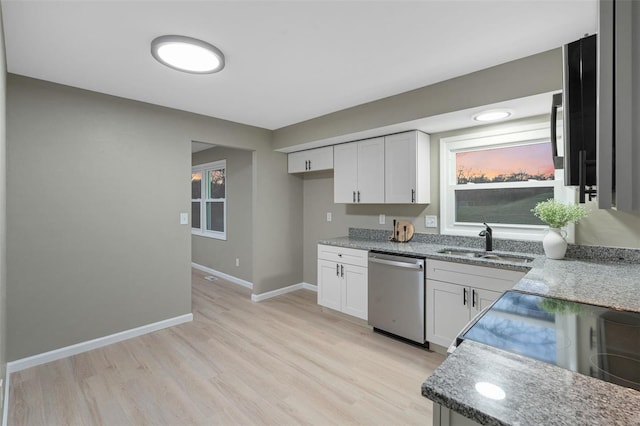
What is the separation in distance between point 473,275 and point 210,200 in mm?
4921

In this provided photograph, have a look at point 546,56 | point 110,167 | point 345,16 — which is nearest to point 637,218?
point 546,56

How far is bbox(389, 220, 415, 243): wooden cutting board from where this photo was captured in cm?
349

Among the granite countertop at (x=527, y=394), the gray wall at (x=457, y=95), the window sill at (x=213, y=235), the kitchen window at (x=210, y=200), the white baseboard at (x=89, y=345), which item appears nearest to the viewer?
the granite countertop at (x=527, y=394)

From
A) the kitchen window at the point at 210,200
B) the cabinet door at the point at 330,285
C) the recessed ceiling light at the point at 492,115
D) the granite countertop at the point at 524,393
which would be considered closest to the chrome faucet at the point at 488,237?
the recessed ceiling light at the point at 492,115

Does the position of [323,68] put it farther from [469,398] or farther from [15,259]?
[15,259]

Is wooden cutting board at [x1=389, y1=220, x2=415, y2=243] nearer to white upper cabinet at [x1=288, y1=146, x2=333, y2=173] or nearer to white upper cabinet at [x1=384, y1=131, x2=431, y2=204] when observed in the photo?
white upper cabinet at [x1=384, y1=131, x2=431, y2=204]

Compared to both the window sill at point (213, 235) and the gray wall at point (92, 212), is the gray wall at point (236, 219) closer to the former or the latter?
the window sill at point (213, 235)

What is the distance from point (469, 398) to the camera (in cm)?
66

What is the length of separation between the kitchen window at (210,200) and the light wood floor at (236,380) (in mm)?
2557

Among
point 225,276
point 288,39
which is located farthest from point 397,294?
point 225,276

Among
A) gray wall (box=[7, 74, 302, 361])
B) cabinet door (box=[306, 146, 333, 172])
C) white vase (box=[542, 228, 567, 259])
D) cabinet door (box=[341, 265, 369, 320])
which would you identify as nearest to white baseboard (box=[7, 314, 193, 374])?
gray wall (box=[7, 74, 302, 361])

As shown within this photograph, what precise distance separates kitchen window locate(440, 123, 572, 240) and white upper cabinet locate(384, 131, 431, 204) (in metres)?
0.20

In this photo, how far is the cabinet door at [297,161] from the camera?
4438 millimetres

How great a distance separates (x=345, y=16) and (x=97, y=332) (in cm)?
348
